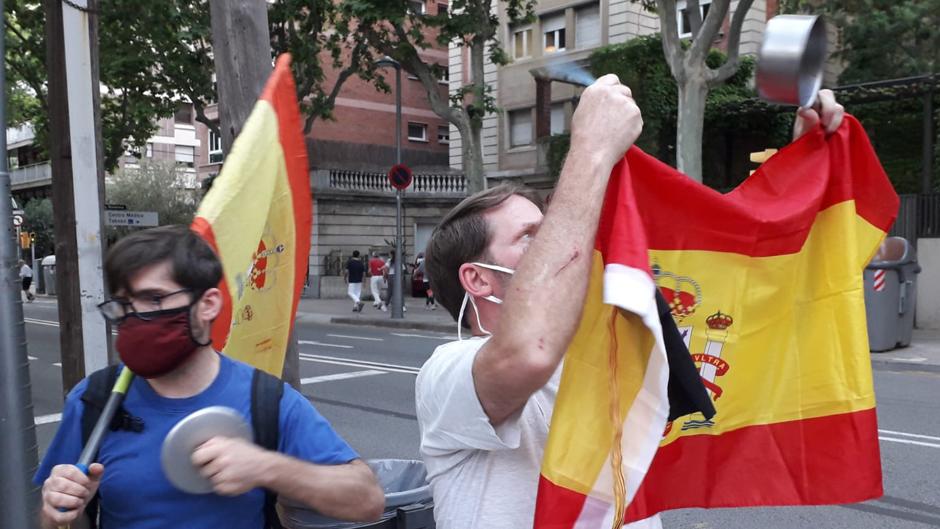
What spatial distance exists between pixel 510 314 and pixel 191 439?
589 mm

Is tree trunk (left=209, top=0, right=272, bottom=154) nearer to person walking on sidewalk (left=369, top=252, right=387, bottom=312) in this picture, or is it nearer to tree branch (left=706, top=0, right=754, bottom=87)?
tree branch (left=706, top=0, right=754, bottom=87)

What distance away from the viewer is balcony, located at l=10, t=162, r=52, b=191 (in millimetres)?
47969

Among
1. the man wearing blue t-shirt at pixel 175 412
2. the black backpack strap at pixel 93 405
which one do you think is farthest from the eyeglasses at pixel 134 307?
the black backpack strap at pixel 93 405

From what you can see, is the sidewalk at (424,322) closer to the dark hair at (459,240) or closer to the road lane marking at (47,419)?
the road lane marking at (47,419)

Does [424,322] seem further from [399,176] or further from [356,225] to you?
[356,225]

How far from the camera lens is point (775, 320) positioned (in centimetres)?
193

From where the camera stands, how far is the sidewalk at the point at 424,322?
38.4 ft

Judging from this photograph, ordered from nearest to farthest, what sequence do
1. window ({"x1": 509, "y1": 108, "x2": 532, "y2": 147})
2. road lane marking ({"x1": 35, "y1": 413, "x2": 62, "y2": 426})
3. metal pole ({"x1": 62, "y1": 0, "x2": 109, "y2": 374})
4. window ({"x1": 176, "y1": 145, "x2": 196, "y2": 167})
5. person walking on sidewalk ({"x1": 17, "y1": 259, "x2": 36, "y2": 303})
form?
1. metal pole ({"x1": 62, "y1": 0, "x2": 109, "y2": 374})
2. road lane marking ({"x1": 35, "y1": 413, "x2": 62, "y2": 426})
3. window ({"x1": 509, "y1": 108, "x2": 532, "y2": 147})
4. person walking on sidewalk ({"x1": 17, "y1": 259, "x2": 36, "y2": 303})
5. window ({"x1": 176, "y1": 145, "x2": 196, "y2": 167})

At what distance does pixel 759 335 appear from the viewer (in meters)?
1.92

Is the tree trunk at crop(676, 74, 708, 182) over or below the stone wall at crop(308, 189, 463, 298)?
over

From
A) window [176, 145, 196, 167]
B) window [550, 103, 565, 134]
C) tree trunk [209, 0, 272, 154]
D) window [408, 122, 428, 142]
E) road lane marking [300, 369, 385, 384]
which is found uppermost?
window [176, 145, 196, 167]

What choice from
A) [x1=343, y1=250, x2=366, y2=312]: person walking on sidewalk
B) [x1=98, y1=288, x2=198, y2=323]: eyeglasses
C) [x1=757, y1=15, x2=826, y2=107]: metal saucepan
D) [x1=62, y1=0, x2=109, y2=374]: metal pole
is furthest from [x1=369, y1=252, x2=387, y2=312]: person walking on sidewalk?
[x1=757, y1=15, x2=826, y2=107]: metal saucepan

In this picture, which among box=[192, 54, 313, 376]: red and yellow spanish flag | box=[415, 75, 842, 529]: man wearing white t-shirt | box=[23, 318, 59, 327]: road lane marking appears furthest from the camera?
box=[23, 318, 59, 327]: road lane marking

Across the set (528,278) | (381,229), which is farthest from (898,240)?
(381,229)
